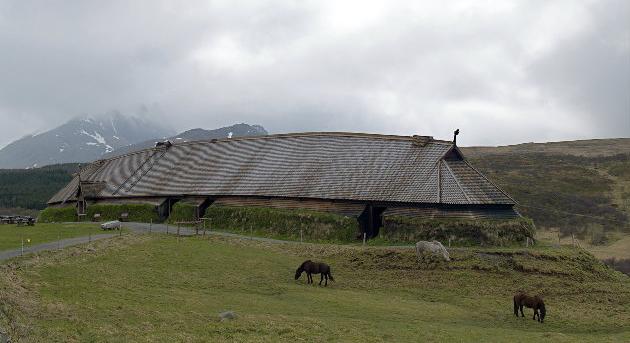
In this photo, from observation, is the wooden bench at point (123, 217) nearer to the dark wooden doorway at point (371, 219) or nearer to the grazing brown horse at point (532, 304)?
the dark wooden doorway at point (371, 219)

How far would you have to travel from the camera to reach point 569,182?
97.7m

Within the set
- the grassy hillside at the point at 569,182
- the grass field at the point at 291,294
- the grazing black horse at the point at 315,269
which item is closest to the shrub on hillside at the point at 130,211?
the grass field at the point at 291,294

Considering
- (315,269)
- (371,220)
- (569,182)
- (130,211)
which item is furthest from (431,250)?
(569,182)

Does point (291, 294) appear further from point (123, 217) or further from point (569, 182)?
point (569, 182)

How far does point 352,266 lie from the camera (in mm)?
38812

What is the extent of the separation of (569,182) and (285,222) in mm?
66246

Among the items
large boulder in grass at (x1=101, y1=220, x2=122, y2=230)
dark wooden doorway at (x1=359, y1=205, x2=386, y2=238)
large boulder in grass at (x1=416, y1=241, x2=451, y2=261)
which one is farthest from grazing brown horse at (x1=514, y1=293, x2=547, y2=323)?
large boulder in grass at (x1=101, y1=220, x2=122, y2=230)

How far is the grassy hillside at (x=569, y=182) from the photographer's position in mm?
79438

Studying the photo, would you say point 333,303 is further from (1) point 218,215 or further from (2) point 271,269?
(1) point 218,215

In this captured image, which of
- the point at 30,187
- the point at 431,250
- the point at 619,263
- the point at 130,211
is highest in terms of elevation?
the point at 30,187

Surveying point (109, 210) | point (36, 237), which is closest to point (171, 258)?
point (36, 237)

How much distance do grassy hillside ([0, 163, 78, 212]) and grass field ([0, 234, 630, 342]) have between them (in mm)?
100650

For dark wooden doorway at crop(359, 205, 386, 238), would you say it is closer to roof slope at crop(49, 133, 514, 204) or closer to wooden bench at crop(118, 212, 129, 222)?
roof slope at crop(49, 133, 514, 204)

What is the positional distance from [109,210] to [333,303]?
45006 mm
